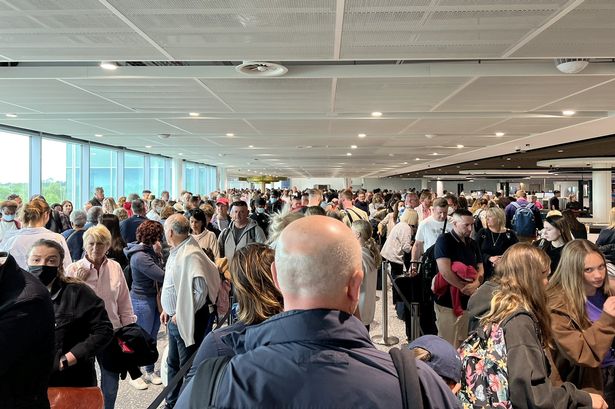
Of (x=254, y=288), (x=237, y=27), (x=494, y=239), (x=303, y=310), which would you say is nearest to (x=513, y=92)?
(x=494, y=239)

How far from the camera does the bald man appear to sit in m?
1.00

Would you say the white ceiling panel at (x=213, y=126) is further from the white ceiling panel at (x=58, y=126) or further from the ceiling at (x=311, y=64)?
the white ceiling panel at (x=58, y=126)

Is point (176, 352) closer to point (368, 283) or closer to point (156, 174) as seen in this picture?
point (368, 283)

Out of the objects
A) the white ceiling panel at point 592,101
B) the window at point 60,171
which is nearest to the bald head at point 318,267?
the white ceiling panel at point 592,101

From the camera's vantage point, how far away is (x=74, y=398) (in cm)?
263

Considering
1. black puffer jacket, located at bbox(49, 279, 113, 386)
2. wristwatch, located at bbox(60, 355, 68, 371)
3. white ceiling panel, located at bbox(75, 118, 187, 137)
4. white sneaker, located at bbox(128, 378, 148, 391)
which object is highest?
white ceiling panel, located at bbox(75, 118, 187, 137)

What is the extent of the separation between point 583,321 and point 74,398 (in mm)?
2960

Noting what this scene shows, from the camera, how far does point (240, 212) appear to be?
19.4 feet

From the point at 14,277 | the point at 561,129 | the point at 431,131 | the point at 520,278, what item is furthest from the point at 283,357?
the point at 561,129

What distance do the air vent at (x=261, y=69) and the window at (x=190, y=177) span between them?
20372 mm

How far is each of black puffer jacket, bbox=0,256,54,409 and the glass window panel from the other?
60.7 ft

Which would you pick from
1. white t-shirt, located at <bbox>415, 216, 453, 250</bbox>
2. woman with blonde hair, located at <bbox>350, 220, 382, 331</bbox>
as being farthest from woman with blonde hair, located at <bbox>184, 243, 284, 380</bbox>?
white t-shirt, located at <bbox>415, 216, 453, 250</bbox>

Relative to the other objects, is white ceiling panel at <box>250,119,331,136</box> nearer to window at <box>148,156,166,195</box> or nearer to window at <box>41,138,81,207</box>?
window at <box>41,138,81,207</box>

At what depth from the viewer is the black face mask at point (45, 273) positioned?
2770 mm
